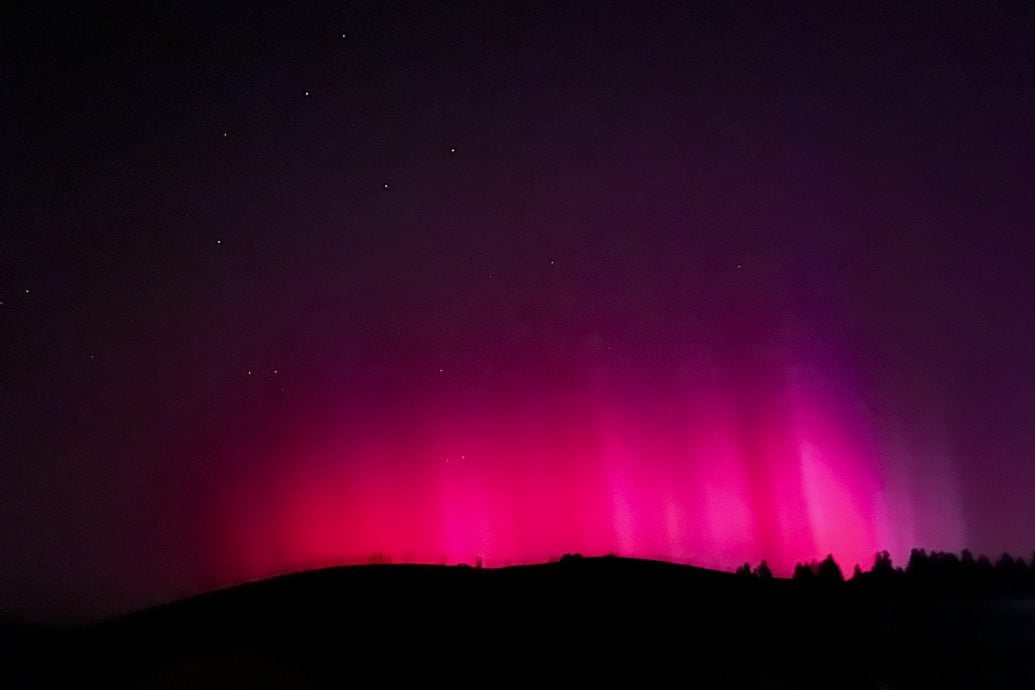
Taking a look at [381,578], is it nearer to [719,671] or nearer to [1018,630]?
→ [719,671]

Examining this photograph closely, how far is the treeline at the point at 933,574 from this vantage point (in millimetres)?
7227

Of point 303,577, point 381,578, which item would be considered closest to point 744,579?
point 381,578

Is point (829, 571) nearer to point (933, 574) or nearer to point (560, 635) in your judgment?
point (933, 574)

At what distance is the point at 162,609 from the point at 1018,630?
6.92 meters

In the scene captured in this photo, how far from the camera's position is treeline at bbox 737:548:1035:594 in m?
7.23

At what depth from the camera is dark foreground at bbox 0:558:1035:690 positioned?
245 inches

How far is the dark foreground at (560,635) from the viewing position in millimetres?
6211

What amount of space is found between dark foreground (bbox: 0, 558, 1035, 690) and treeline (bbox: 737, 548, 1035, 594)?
0.23 metres

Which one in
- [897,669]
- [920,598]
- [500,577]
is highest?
[500,577]

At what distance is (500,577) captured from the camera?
279 inches

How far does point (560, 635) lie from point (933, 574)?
3.42m

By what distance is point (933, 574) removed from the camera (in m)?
7.45

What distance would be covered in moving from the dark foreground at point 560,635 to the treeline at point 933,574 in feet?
0.76

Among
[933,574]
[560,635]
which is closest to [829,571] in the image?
[933,574]
